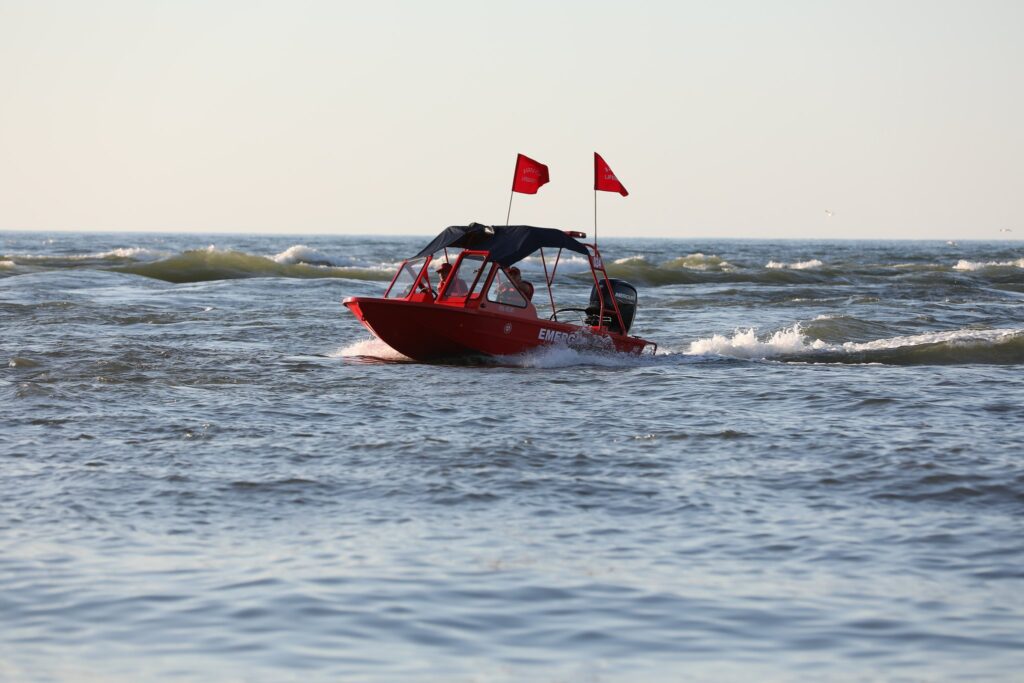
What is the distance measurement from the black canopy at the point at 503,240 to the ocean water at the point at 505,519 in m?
1.45

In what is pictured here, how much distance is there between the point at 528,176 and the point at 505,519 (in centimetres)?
1122

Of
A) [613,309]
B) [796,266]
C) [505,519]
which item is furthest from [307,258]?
[505,519]

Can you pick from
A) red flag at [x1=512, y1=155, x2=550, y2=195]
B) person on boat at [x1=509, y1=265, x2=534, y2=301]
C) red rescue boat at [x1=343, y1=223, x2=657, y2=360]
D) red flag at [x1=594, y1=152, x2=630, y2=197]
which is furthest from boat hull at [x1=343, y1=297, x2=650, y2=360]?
red flag at [x1=594, y1=152, x2=630, y2=197]

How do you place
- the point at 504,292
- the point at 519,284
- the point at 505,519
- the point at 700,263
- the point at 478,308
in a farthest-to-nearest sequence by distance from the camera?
the point at 700,263, the point at 519,284, the point at 504,292, the point at 478,308, the point at 505,519

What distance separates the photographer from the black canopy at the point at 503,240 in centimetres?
1759

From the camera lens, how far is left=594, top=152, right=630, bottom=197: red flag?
1944 cm

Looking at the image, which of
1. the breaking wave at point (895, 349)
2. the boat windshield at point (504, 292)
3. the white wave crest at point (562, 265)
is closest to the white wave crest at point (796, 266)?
the white wave crest at point (562, 265)

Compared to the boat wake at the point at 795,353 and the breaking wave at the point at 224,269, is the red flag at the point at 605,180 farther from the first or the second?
the breaking wave at the point at 224,269

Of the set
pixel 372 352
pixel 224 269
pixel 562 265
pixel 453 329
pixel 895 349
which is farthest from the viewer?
pixel 562 265

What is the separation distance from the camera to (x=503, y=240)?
58.5 feet

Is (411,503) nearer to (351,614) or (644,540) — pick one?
(644,540)

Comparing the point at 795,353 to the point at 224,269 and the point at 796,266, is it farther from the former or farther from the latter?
the point at 796,266

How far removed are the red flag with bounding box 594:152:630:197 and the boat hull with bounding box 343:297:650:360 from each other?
2499 mm

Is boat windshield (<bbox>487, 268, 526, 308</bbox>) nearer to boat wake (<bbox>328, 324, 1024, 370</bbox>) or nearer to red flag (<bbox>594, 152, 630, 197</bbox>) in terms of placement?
boat wake (<bbox>328, 324, 1024, 370</bbox>)
